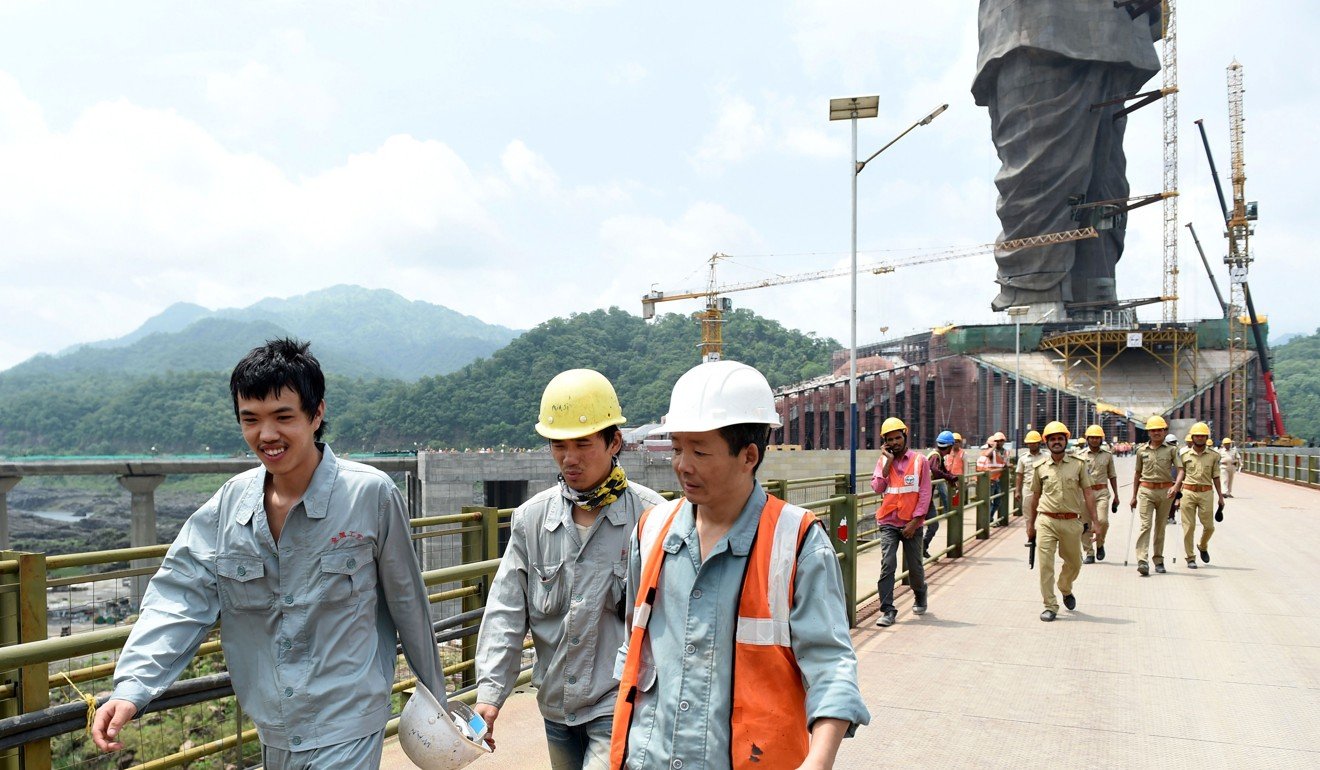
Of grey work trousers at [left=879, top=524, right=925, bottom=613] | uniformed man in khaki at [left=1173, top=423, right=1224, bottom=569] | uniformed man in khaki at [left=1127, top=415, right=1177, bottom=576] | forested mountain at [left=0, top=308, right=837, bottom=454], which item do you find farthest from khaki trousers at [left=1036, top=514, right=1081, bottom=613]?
forested mountain at [left=0, top=308, right=837, bottom=454]

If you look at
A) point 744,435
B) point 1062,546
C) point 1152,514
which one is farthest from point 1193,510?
point 744,435

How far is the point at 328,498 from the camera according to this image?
248 cm

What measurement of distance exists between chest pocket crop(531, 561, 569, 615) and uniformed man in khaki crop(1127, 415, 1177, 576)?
10.1m

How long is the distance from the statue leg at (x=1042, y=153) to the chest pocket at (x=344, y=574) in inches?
2905

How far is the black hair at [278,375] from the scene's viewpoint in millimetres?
2455

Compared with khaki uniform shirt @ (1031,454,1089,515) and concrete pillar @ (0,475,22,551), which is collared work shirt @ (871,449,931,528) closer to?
khaki uniform shirt @ (1031,454,1089,515)

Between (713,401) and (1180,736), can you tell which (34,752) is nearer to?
(713,401)

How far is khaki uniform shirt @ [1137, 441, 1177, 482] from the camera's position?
1094 centimetres

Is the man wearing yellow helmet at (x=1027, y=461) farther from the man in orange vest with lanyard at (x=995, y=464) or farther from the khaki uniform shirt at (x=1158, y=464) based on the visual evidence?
the khaki uniform shirt at (x=1158, y=464)

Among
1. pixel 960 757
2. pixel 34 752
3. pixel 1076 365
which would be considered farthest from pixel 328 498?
pixel 1076 365

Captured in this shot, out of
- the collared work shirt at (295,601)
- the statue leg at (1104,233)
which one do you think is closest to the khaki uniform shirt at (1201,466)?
the collared work shirt at (295,601)

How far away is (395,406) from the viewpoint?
98562 mm

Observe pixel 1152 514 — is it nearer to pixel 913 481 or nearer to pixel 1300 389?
pixel 913 481

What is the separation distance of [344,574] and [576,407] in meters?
0.87
